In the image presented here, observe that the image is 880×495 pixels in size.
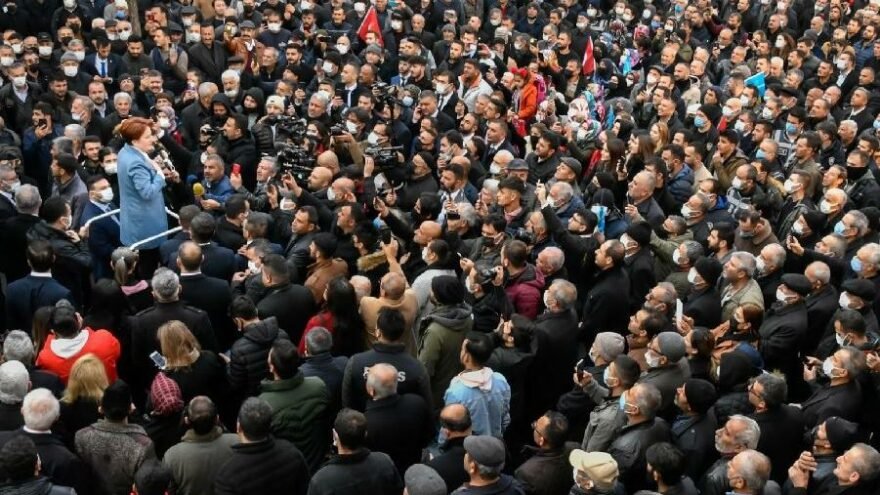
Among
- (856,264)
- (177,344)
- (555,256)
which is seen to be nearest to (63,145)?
(177,344)

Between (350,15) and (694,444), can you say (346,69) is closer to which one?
(350,15)

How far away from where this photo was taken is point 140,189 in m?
8.05

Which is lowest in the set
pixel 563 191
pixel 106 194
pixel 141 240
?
pixel 141 240

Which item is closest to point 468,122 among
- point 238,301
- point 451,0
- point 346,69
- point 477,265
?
point 346,69

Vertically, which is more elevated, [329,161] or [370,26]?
[329,161]

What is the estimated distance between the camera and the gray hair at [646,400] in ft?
19.6

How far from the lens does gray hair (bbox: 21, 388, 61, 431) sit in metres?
5.27

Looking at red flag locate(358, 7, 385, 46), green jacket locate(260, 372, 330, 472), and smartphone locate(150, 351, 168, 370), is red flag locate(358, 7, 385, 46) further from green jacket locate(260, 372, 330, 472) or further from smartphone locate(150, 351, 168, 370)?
green jacket locate(260, 372, 330, 472)

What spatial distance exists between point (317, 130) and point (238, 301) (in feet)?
12.6

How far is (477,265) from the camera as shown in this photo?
7.43 metres

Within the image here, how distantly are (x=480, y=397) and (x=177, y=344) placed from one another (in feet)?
5.83

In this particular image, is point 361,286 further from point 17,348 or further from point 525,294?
point 17,348

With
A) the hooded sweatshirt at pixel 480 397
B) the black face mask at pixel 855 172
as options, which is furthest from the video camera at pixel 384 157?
the black face mask at pixel 855 172

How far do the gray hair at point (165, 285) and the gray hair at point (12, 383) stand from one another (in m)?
1.15
